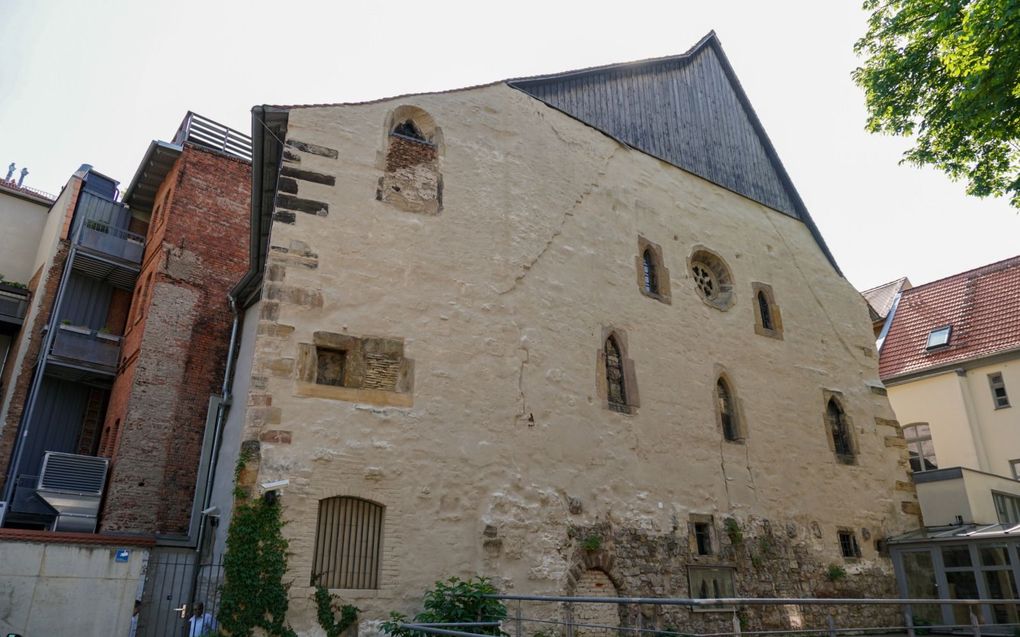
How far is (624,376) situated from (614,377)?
181 mm

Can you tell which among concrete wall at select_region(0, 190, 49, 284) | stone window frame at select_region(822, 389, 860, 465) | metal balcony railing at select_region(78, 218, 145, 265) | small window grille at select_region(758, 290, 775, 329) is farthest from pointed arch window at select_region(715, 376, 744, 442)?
concrete wall at select_region(0, 190, 49, 284)

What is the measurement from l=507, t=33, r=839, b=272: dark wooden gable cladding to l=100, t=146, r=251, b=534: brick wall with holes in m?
8.18

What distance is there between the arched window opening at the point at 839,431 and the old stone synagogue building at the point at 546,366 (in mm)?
55

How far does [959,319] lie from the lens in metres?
21.6

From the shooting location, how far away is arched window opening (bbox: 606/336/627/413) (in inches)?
474

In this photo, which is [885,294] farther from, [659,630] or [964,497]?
[659,630]

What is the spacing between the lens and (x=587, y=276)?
12.6 m

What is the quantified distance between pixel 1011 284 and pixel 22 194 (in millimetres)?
27492

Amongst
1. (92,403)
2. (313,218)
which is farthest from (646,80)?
(92,403)

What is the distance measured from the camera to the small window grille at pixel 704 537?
12.1 m

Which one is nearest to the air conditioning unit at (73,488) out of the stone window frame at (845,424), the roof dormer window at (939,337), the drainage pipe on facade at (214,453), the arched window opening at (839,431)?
the drainage pipe on facade at (214,453)

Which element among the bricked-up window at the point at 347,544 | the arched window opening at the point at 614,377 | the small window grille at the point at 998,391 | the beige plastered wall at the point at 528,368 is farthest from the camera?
the small window grille at the point at 998,391

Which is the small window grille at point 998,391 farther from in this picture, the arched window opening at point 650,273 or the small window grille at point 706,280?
the arched window opening at point 650,273

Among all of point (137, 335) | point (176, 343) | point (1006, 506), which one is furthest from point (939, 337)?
point (137, 335)
